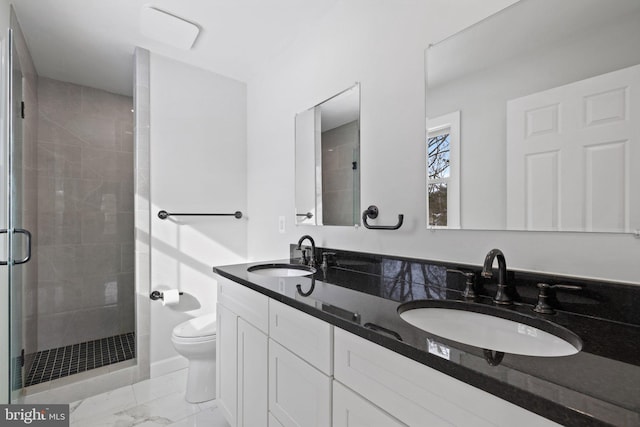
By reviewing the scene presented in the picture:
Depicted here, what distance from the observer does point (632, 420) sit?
42 centimetres

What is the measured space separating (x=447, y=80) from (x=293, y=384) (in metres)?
1.33

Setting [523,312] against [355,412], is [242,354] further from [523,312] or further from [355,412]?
[523,312]

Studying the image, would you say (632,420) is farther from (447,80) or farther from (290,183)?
(290,183)

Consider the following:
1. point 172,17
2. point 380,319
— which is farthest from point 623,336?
point 172,17

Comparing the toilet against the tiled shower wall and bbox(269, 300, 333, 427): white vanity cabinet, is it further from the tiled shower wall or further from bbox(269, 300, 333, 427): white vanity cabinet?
the tiled shower wall

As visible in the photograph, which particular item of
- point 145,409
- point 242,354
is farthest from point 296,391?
point 145,409

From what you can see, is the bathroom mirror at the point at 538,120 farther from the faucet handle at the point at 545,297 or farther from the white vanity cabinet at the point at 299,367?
the white vanity cabinet at the point at 299,367

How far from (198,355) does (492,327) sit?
169cm

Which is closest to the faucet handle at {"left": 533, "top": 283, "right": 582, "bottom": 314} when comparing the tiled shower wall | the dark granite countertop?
the dark granite countertop

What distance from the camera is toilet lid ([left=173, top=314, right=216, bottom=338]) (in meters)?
1.90

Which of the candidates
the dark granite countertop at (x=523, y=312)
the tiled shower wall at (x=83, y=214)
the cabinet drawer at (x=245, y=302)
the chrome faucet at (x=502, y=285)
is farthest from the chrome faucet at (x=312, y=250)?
the tiled shower wall at (x=83, y=214)

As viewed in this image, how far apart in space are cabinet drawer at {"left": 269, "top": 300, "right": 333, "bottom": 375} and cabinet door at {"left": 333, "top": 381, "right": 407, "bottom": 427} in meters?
0.07

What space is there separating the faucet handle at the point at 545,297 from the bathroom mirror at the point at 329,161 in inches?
35.8

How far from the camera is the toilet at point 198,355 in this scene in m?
1.88
